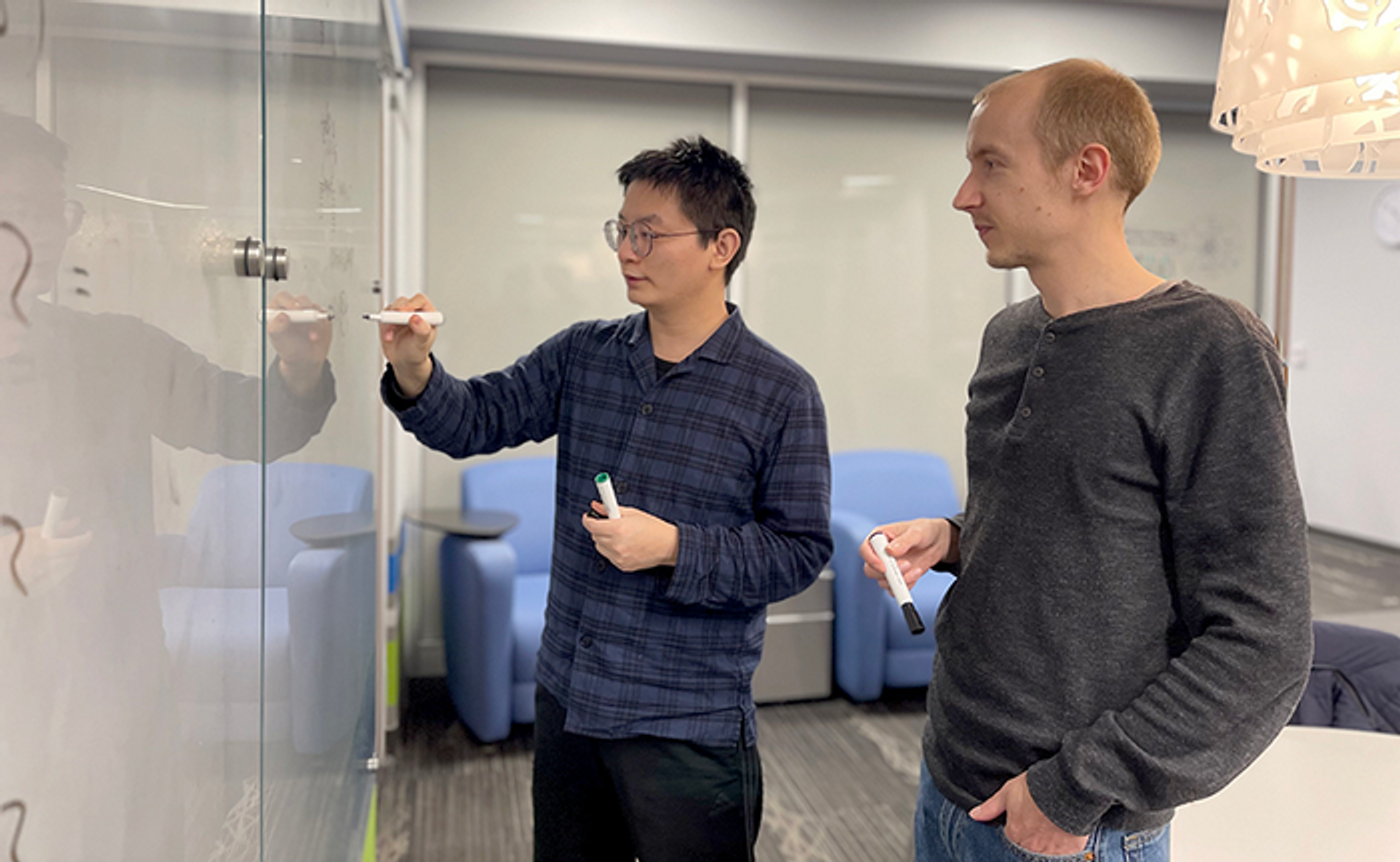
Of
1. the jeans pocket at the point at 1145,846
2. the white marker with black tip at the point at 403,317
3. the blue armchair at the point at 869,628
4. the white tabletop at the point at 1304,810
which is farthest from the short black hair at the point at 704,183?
the blue armchair at the point at 869,628

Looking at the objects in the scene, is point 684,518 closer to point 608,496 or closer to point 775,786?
point 608,496

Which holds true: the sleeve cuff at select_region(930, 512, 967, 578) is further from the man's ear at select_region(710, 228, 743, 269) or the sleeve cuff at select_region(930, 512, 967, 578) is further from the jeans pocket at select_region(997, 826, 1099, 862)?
the man's ear at select_region(710, 228, 743, 269)

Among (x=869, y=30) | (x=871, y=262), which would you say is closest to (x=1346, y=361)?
(x=871, y=262)


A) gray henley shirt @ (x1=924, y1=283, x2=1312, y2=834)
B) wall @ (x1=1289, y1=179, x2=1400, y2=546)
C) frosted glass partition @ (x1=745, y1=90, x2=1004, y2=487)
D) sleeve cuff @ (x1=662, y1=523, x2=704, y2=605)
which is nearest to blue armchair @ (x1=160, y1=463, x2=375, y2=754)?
sleeve cuff @ (x1=662, y1=523, x2=704, y2=605)

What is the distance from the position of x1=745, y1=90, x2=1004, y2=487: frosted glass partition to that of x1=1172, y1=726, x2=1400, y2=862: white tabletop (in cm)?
262

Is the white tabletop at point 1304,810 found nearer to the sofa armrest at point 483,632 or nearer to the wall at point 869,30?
the sofa armrest at point 483,632

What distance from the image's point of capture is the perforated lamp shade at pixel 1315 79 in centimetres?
114

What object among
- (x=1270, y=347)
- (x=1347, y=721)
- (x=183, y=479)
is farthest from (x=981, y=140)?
(x=1347, y=721)

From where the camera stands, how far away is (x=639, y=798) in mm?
1438

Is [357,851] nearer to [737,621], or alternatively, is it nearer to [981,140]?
[737,621]

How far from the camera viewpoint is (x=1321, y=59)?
3.81 feet

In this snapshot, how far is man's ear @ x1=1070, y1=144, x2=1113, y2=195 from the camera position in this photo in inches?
41.3

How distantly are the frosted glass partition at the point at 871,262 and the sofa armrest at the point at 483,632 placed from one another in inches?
61.2

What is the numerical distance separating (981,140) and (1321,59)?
1.37 ft
